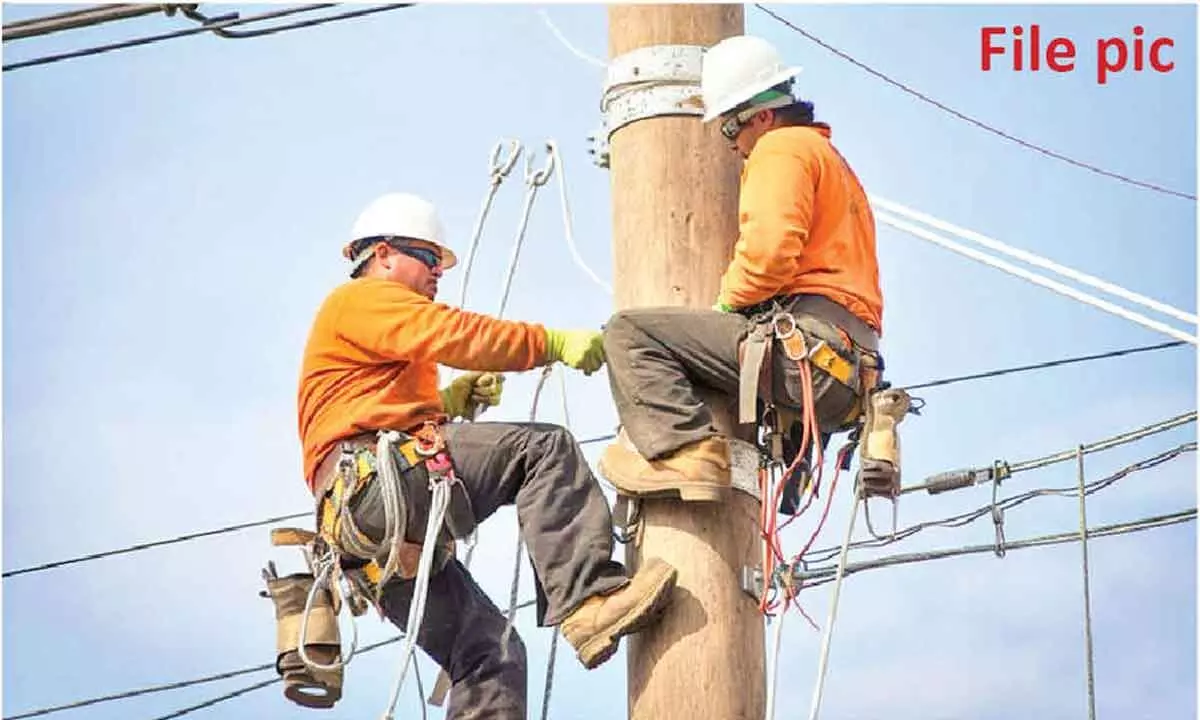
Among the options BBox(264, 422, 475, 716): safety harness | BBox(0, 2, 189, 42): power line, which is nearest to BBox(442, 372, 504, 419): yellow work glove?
BBox(264, 422, 475, 716): safety harness

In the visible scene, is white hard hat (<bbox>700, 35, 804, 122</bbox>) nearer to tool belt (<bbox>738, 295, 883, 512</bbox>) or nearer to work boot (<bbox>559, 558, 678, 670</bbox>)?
tool belt (<bbox>738, 295, 883, 512</bbox>)

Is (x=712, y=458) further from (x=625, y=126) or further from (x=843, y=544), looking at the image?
(x=625, y=126)

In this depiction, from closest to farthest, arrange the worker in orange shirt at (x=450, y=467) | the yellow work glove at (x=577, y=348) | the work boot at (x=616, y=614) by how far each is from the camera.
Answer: the work boot at (x=616, y=614)
the worker in orange shirt at (x=450, y=467)
the yellow work glove at (x=577, y=348)

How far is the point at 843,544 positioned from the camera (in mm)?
6176

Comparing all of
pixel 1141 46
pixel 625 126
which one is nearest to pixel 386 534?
pixel 625 126

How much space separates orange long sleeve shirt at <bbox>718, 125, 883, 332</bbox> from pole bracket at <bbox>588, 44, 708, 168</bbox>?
0.26 m

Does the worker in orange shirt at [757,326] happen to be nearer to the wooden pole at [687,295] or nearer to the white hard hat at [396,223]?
the wooden pole at [687,295]

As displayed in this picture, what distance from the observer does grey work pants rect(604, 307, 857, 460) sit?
20.0 ft

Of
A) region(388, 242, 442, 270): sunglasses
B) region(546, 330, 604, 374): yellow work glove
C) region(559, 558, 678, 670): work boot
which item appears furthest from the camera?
region(388, 242, 442, 270): sunglasses

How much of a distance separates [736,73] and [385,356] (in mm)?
1255

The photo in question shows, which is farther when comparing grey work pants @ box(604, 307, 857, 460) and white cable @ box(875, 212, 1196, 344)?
white cable @ box(875, 212, 1196, 344)

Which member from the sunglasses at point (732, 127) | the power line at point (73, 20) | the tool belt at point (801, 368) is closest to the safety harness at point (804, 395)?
the tool belt at point (801, 368)

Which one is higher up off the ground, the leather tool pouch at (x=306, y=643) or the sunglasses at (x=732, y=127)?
the sunglasses at (x=732, y=127)

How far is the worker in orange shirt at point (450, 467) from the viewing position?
6.14 m
